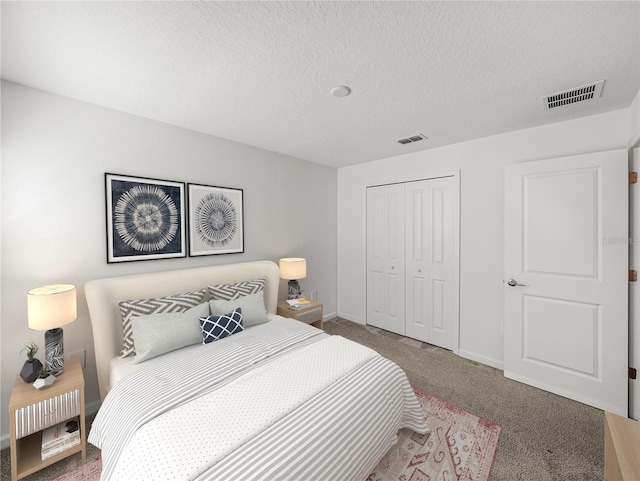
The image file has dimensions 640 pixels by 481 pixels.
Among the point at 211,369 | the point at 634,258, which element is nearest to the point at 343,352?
the point at 211,369

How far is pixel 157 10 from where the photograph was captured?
3.98 feet

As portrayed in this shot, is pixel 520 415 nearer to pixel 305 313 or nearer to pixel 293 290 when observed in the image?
pixel 305 313

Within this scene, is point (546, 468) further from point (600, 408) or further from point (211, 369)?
point (211, 369)

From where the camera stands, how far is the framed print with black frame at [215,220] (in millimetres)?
2719

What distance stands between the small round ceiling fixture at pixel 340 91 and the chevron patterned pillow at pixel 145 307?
6.78ft

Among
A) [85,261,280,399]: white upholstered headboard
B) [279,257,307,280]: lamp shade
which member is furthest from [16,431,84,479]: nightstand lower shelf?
[279,257,307,280]: lamp shade

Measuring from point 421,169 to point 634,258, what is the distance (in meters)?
2.04

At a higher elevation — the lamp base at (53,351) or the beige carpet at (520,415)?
the lamp base at (53,351)

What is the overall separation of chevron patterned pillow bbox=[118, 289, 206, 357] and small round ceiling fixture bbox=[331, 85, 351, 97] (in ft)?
6.78

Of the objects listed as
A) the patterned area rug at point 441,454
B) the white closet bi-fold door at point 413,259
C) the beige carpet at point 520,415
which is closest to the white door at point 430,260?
the white closet bi-fold door at point 413,259

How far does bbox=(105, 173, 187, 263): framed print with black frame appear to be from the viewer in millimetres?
2240

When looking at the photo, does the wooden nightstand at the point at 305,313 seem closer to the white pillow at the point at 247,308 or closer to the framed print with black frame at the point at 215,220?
the white pillow at the point at 247,308

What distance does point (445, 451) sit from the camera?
70.3 inches

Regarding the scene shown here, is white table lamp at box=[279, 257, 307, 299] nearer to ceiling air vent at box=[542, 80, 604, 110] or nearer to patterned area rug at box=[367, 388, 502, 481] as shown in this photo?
patterned area rug at box=[367, 388, 502, 481]
